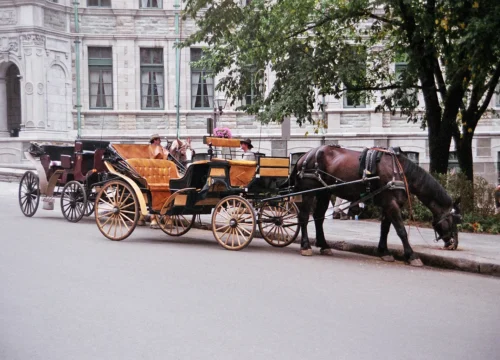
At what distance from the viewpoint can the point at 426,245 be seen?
36.0ft

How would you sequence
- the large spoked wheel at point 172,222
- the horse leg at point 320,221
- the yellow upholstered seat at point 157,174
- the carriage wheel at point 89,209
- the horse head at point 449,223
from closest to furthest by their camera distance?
1. the horse head at point 449,223
2. the horse leg at point 320,221
3. the large spoked wheel at point 172,222
4. the yellow upholstered seat at point 157,174
5. the carriage wheel at point 89,209

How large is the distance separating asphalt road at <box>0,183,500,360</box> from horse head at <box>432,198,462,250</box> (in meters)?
0.80

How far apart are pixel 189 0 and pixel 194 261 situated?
8214 mm

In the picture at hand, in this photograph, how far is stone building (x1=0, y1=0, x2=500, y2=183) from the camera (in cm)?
2936

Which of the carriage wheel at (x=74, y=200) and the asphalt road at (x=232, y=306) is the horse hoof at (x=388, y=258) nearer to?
the asphalt road at (x=232, y=306)

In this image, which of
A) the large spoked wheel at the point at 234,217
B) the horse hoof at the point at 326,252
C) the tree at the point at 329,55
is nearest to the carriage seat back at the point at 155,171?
the large spoked wheel at the point at 234,217

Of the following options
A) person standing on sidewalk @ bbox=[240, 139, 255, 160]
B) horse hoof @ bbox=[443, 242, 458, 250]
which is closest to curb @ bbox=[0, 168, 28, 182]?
person standing on sidewalk @ bbox=[240, 139, 255, 160]

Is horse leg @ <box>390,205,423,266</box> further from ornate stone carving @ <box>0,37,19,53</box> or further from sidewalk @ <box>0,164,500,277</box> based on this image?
ornate stone carving @ <box>0,37,19,53</box>

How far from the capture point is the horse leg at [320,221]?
10.8m

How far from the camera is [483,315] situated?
22.1ft

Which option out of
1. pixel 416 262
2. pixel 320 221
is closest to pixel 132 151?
pixel 320 221

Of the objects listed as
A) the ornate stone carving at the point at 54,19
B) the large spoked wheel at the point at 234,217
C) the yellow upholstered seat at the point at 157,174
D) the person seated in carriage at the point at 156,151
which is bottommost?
the large spoked wheel at the point at 234,217

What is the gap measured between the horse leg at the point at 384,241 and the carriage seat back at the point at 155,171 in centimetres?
398

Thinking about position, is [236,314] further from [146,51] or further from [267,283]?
[146,51]
